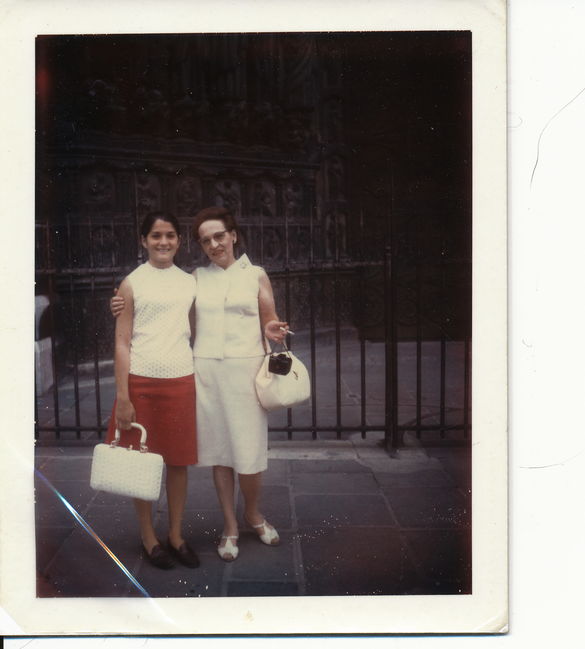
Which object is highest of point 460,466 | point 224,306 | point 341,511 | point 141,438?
point 224,306

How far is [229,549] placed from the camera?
2.74 meters

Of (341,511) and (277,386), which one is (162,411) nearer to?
(277,386)

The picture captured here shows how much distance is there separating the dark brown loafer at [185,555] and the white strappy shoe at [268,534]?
0.92 feet

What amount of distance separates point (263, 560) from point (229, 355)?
2.88 ft

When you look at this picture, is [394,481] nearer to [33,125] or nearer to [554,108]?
[554,108]

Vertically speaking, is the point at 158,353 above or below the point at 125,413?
above

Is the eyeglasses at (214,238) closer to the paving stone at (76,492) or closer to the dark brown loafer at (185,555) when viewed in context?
the paving stone at (76,492)

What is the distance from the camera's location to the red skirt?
263 cm

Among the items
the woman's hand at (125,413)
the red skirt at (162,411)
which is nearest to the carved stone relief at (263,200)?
the red skirt at (162,411)

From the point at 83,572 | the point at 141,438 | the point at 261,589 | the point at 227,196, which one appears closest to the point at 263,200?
the point at 227,196

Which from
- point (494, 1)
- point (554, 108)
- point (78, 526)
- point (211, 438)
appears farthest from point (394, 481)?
point (494, 1)

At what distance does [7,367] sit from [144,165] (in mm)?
972

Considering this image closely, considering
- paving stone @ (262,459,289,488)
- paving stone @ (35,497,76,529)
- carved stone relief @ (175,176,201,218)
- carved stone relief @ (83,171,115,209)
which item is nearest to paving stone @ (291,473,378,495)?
paving stone @ (262,459,289,488)

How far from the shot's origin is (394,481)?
308 cm
